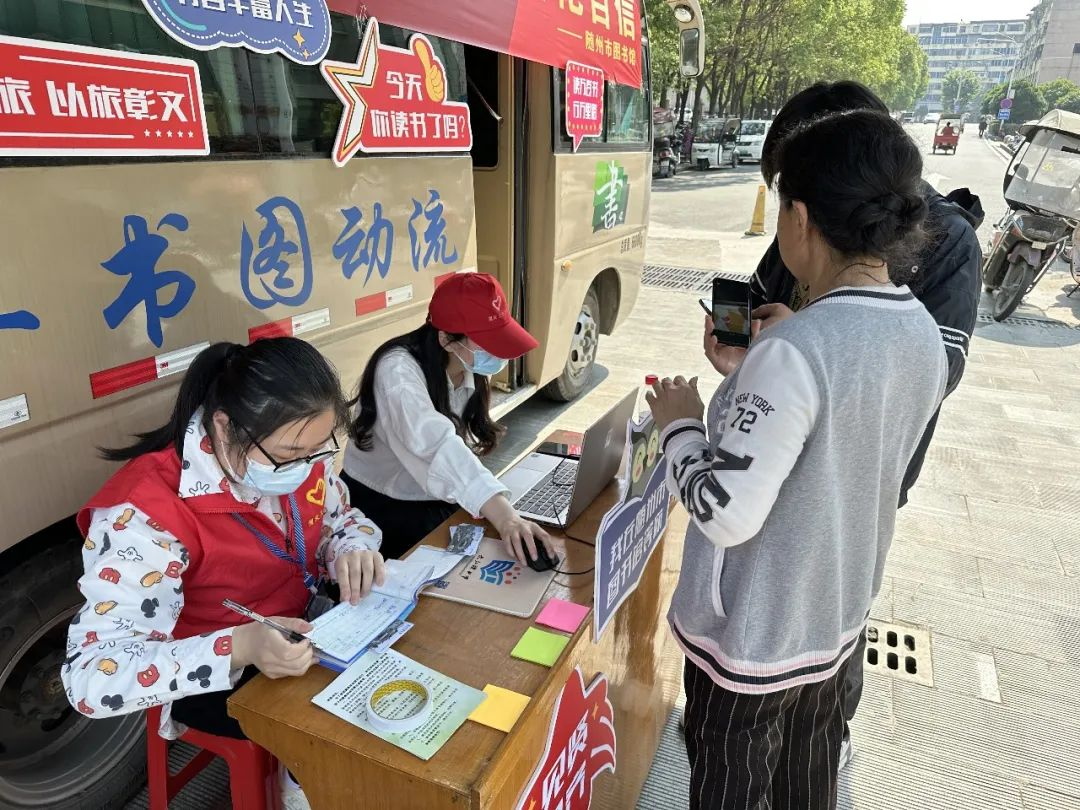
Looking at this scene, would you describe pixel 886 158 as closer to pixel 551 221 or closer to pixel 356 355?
pixel 356 355

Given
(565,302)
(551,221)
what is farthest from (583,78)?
(565,302)

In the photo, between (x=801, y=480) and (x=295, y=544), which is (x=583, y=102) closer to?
(x=295, y=544)

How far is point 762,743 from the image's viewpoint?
1462mm

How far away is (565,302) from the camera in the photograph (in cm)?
455

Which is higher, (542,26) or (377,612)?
(542,26)

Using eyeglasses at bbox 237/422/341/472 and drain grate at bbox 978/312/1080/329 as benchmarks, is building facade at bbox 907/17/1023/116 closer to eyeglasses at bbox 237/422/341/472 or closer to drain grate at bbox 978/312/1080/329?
drain grate at bbox 978/312/1080/329

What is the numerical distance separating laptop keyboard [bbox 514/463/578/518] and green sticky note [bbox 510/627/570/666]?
1.72 ft

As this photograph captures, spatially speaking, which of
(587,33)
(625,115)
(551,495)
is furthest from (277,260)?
(625,115)

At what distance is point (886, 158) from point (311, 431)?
118cm

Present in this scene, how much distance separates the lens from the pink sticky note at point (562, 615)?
4.91ft

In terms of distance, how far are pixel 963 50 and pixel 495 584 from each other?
167m

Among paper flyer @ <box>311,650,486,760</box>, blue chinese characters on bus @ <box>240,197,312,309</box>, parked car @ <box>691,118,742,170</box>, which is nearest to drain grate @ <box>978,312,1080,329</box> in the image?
blue chinese characters on bus @ <box>240,197,312,309</box>

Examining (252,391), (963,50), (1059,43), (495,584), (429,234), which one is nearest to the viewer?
(252,391)

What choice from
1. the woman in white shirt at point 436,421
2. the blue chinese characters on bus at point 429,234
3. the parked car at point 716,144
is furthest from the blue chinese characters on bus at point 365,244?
the parked car at point 716,144
